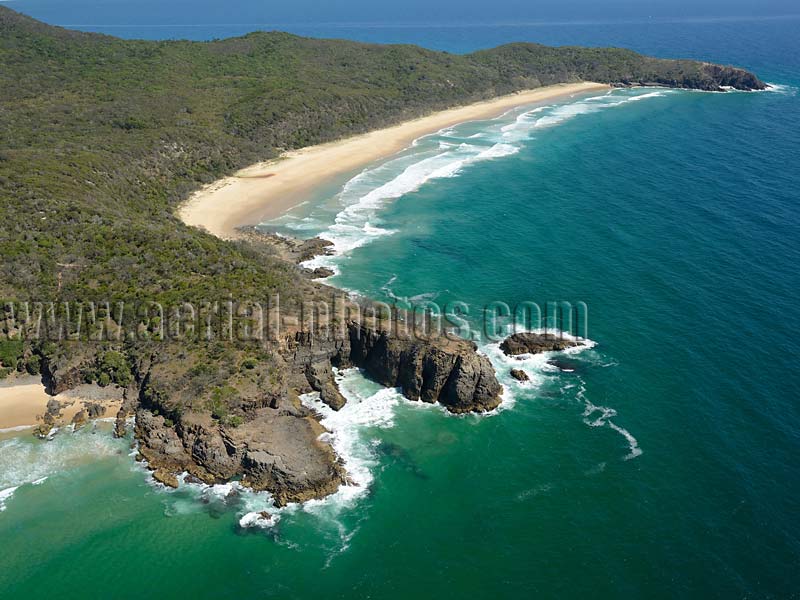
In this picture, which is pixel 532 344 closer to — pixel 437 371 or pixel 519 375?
pixel 519 375

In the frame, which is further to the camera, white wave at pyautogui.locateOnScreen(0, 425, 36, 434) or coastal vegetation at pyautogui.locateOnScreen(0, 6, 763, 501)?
white wave at pyautogui.locateOnScreen(0, 425, 36, 434)

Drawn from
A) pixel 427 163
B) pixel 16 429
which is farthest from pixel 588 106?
pixel 16 429

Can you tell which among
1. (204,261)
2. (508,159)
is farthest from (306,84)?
(204,261)

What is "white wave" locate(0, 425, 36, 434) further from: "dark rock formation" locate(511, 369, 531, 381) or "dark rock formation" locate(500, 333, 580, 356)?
"dark rock formation" locate(500, 333, 580, 356)

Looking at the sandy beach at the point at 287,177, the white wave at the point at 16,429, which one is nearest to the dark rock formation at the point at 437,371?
the white wave at the point at 16,429

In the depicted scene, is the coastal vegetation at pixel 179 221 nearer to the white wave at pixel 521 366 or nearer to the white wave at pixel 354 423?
the white wave at pixel 354 423

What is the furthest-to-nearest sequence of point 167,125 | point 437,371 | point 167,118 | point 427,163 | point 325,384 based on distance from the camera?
point 427,163
point 167,118
point 167,125
point 325,384
point 437,371

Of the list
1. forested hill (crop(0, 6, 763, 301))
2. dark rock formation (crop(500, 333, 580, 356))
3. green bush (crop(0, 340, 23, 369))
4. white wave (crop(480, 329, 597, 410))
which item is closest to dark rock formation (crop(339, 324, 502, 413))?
white wave (crop(480, 329, 597, 410))
